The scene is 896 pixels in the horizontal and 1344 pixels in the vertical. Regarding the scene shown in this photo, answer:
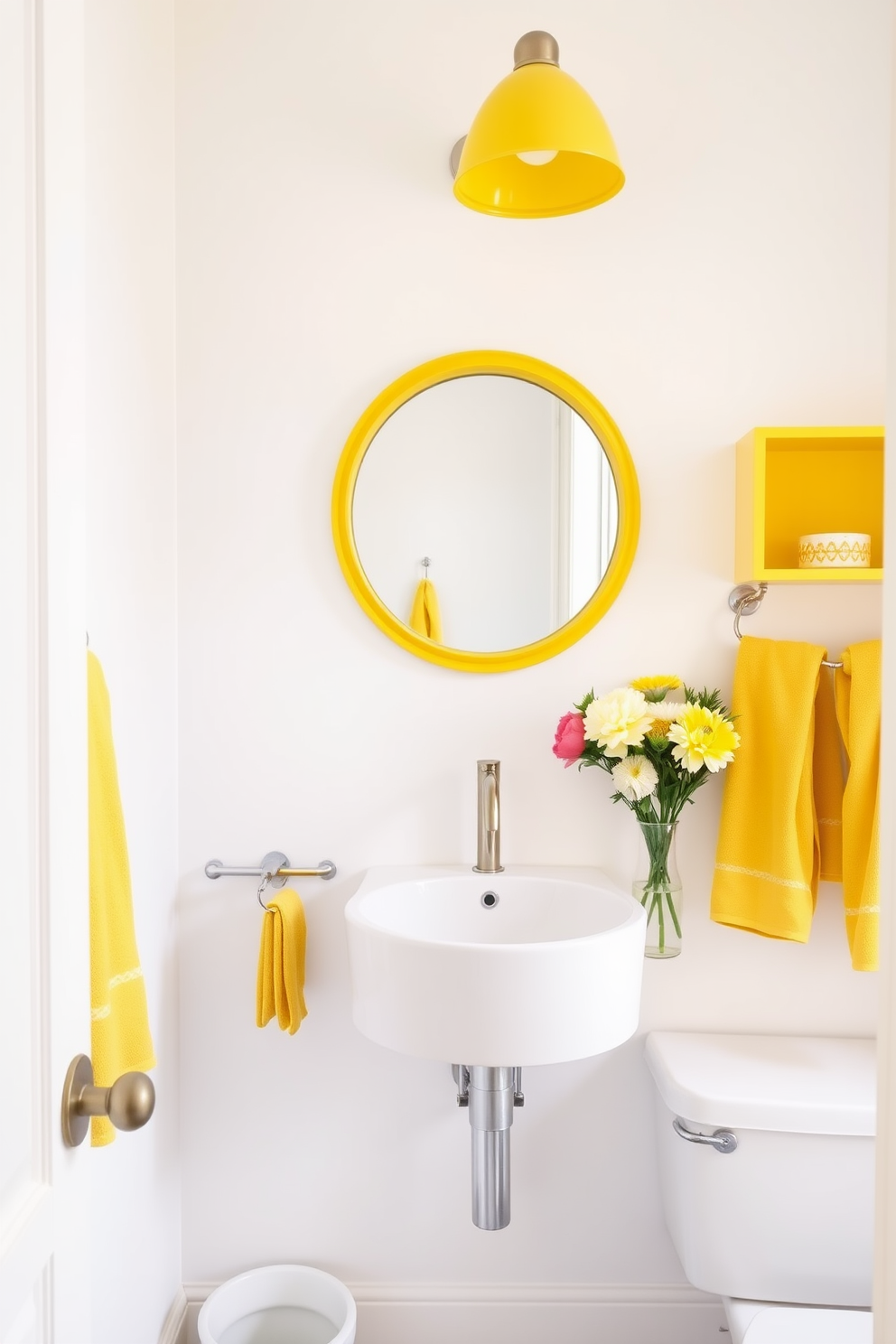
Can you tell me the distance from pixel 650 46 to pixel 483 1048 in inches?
67.4

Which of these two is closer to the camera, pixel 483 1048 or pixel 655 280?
pixel 483 1048

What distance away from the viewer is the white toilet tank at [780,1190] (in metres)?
1.44

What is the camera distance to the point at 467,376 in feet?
5.62

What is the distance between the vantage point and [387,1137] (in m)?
1.74

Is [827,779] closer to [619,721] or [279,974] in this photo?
[619,721]

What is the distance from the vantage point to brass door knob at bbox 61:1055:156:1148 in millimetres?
682

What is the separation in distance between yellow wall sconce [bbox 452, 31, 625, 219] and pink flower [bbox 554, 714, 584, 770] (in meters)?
0.81

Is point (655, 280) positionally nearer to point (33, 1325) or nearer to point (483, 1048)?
point (483, 1048)

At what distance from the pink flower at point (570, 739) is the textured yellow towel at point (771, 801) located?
28 cm

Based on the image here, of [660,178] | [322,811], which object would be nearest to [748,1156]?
[322,811]

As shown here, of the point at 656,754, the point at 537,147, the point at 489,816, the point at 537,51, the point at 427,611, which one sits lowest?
the point at 489,816

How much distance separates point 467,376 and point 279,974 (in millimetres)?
1116

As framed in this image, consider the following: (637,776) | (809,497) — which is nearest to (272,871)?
(637,776)

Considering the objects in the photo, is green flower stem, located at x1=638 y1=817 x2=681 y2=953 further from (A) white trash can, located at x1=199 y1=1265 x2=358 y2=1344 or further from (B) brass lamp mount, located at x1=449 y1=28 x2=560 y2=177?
(B) brass lamp mount, located at x1=449 y1=28 x2=560 y2=177
